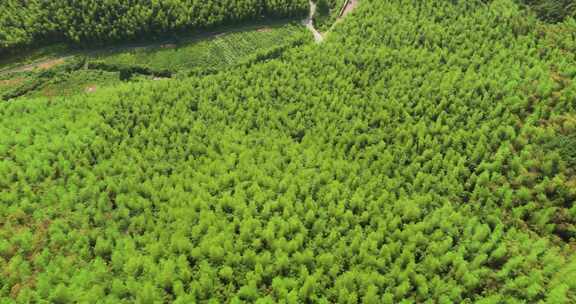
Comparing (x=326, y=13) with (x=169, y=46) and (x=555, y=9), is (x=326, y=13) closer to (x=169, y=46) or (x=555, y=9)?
(x=169, y=46)

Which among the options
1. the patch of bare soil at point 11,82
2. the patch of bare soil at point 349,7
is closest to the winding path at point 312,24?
the patch of bare soil at point 349,7

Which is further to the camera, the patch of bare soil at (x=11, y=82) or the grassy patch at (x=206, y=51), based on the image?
the grassy patch at (x=206, y=51)

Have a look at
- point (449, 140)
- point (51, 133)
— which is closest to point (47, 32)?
point (51, 133)

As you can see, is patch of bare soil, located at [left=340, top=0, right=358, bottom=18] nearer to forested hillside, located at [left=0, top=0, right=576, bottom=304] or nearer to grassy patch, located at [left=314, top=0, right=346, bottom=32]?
grassy patch, located at [left=314, top=0, right=346, bottom=32]

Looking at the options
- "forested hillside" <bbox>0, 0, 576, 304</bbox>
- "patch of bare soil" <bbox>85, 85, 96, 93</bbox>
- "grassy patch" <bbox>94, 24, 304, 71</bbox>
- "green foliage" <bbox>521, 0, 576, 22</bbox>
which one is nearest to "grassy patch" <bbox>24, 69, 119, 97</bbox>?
"patch of bare soil" <bbox>85, 85, 96, 93</bbox>

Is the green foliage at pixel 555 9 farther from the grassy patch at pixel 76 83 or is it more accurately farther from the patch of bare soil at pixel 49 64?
the patch of bare soil at pixel 49 64

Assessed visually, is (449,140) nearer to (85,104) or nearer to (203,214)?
(203,214)

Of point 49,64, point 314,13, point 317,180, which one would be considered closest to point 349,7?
point 314,13
